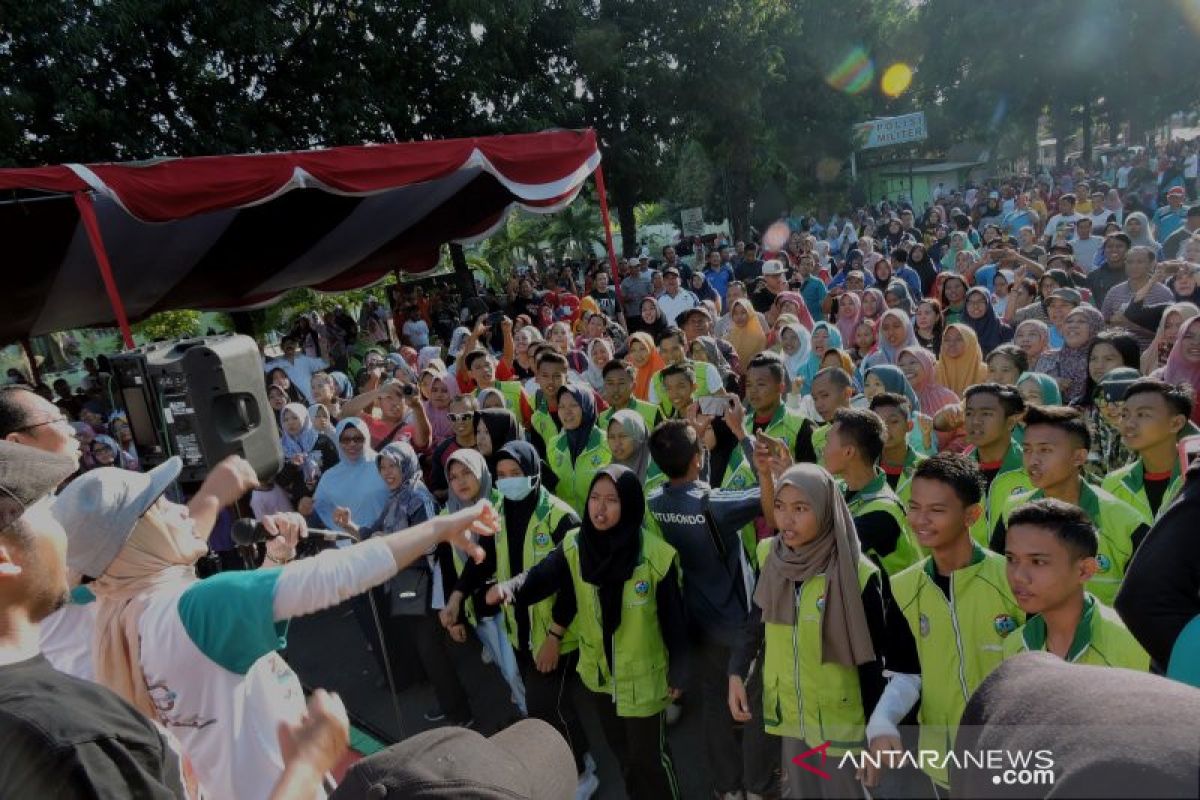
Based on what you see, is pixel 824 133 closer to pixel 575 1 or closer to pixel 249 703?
pixel 575 1

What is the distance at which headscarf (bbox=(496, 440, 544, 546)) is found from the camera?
3.36 meters

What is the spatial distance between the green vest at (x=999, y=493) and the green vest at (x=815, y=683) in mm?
940

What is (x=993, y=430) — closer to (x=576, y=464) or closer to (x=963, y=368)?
(x=963, y=368)

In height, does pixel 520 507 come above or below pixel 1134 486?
above

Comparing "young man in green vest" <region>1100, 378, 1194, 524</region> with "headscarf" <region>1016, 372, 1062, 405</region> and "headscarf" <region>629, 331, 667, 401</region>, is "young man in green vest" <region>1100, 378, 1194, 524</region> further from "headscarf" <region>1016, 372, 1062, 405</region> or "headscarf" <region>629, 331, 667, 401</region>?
"headscarf" <region>629, 331, 667, 401</region>

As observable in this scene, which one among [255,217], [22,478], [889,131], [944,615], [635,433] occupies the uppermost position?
[889,131]

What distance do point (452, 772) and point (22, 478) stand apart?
3.04 feet

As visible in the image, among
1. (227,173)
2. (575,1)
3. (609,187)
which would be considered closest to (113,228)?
(227,173)

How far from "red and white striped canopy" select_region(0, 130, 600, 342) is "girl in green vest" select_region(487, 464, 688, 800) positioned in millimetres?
4612

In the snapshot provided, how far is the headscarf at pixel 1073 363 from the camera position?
432 centimetres

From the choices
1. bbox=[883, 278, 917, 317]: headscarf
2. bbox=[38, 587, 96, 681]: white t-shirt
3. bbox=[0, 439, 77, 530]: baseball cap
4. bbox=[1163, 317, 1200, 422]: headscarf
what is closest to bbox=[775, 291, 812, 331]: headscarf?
bbox=[883, 278, 917, 317]: headscarf

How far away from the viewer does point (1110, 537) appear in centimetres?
254

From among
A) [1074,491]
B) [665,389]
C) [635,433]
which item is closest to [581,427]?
[665,389]

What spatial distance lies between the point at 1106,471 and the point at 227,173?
6232 millimetres
